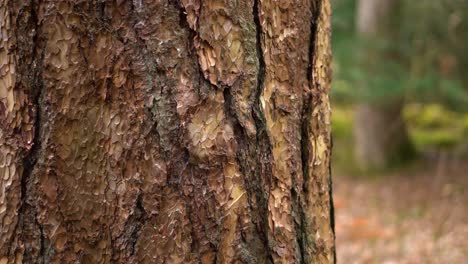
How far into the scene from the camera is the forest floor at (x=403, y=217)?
5176 millimetres

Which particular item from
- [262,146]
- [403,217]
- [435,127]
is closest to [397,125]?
[403,217]

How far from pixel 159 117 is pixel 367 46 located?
6.95 metres

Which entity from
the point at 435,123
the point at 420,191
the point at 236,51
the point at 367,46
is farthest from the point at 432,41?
the point at 236,51

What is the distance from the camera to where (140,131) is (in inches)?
63.9

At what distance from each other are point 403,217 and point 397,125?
113 inches

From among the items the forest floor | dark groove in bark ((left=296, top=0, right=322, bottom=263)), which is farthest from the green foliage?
dark groove in bark ((left=296, top=0, right=322, bottom=263))

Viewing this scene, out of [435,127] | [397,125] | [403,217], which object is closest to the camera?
[403,217]

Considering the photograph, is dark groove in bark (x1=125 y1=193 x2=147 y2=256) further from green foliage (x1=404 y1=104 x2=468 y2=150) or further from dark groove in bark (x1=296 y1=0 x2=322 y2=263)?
green foliage (x1=404 y1=104 x2=468 y2=150)

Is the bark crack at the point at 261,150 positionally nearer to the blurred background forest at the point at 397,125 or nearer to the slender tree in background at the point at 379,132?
the blurred background forest at the point at 397,125

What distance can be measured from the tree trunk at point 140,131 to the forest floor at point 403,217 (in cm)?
332

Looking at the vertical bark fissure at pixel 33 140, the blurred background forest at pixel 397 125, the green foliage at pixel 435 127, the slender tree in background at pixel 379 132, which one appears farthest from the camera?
the green foliage at pixel 435 127

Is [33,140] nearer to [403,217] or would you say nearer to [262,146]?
[262,146]

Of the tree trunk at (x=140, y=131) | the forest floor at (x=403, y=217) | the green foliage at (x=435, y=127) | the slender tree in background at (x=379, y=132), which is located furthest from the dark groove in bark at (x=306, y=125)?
the green foliage at (x=435, y=127)

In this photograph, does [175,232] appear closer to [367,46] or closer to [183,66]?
[183,66]
